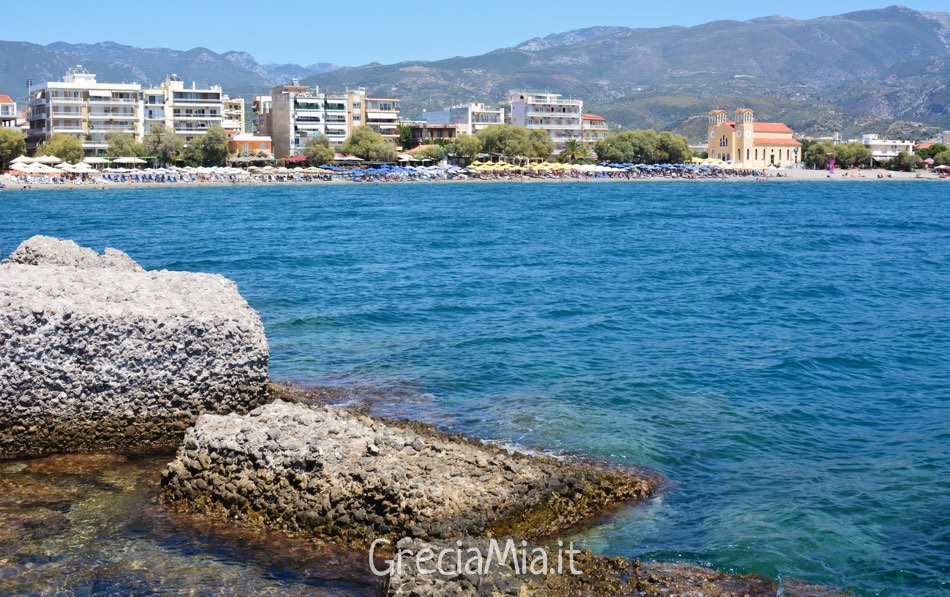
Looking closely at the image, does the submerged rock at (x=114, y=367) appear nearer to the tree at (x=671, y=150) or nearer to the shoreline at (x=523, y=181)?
the shoreline at (x=523, y=181)

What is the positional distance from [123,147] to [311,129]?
2621cm

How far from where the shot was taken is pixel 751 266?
35312 millimetres

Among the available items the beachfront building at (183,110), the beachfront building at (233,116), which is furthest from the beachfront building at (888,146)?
the beachfront building at (183,110)

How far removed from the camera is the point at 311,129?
12269cm

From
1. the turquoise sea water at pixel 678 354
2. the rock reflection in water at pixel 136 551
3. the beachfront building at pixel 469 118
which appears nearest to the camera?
the rock reflection in water at pixel 136 551

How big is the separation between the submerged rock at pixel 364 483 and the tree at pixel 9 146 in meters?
93.4

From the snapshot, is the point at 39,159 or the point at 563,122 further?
the point at 563,122

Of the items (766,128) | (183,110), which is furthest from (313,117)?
(766,128)

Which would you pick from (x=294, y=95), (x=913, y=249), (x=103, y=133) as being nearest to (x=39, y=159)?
(x=103, y=133)

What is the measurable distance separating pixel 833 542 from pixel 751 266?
84.9ft

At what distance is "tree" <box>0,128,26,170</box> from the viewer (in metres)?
93.4

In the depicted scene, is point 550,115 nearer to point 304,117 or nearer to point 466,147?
point 466,147

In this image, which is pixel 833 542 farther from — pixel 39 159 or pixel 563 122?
pixel 563 122

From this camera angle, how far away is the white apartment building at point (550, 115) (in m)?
139
